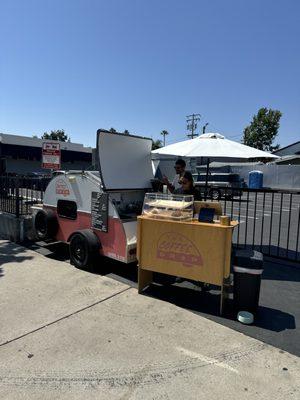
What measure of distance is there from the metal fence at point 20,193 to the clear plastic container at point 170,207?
374cm

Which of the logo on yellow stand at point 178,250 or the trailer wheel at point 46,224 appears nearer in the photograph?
the logo on yellow stand at point 178,250

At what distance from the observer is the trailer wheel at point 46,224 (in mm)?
6254

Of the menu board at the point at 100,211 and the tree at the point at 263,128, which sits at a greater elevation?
the tree at the point at 263,128

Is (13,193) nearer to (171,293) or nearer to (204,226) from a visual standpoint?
(171,293)

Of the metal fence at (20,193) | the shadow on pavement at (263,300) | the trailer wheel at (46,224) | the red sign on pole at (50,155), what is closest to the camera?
the shadow on pavement at (263,300)

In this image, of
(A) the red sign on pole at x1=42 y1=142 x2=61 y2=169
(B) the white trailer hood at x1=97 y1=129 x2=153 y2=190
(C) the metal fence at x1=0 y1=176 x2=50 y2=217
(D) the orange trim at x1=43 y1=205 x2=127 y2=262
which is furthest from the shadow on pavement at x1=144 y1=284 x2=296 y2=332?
(A) the red sign on pole at x1=42 y1=142 x2=61 y2=169

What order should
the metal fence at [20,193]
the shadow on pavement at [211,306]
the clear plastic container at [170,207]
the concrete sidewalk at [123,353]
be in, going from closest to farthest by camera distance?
1. the concrete sidewalk at [123,353]
2. the shadow on pavement at [211,306]
3. the clear plastic container at [170,207]
4. the metal fence at [20,193]

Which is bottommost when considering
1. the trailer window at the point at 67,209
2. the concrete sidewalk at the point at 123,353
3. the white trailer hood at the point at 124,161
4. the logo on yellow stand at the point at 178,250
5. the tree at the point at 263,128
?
the concrete sidewalk at the point at 123,353

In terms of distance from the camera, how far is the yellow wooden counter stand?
400cm

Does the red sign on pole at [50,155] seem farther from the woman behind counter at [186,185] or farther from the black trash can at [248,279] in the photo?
the black trash can at [248,279]

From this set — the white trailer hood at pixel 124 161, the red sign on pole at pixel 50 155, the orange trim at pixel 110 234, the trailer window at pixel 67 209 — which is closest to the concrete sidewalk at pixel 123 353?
the orange trim at pixel 110 234

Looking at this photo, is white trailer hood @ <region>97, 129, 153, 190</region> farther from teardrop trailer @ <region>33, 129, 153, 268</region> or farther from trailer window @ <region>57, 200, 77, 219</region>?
trailer window @ <region>57, 200, 77, 219</region>

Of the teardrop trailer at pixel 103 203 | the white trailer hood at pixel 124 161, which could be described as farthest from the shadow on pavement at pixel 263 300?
the white trailer hood at pixel 124 161

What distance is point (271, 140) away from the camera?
178 ft
